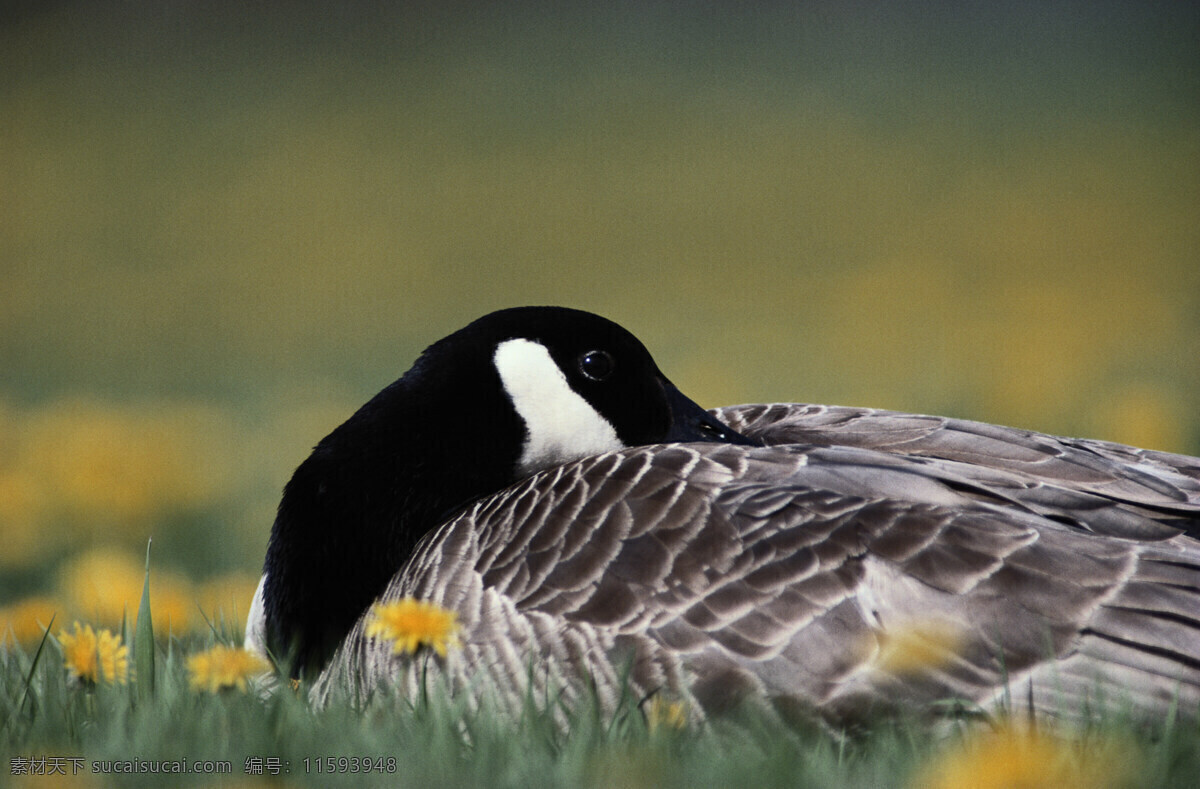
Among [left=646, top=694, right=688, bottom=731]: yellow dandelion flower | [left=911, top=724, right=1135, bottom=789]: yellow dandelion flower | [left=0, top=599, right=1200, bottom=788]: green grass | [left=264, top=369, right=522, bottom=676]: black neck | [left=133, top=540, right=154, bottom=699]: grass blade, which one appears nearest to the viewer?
[left=911, top=724, right=1135, bottom=789]: yellow dandelion flower

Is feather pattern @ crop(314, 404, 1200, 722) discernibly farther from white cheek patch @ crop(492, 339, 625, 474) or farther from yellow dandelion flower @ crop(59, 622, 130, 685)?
yellow dandelion flower @ crop(59, 622, 130, 685)

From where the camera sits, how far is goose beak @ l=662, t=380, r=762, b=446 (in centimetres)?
287

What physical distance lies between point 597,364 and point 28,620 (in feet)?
5.17

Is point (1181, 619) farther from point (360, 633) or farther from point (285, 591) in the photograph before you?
point (285, 591)

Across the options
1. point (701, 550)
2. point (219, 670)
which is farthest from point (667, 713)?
point (219, 670)

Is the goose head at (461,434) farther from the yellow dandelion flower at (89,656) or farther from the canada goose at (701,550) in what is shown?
the yellow dandelion flower at (89,656)

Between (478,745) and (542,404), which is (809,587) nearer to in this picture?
(478,745)

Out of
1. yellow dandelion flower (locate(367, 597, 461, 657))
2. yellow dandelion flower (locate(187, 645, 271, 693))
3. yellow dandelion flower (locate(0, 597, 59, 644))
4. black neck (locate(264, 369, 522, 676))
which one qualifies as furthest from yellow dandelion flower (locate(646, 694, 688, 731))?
yellow dandelion flower (locate(0, 597, 59, 644))

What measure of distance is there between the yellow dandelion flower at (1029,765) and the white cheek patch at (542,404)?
3.99 feet

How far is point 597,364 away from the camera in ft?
9.48

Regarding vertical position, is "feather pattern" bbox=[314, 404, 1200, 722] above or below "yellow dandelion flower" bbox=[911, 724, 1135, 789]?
above

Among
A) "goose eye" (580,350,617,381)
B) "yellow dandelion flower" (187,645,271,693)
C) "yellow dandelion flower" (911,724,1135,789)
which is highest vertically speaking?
"goose eye" (580,350,617,381)

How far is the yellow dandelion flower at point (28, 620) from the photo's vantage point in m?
3.10

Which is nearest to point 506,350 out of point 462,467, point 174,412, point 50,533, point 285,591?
point 462,467
